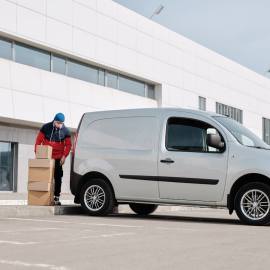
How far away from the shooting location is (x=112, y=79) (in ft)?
105

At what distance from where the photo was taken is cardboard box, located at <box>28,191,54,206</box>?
11.8 metres

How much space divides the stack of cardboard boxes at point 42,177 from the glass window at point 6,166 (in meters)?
14.2

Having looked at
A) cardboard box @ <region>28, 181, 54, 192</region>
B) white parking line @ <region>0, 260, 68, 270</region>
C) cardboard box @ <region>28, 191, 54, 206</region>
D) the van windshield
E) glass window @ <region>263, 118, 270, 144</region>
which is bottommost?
white parking line @ <region>0, 260, 68, 270</region>

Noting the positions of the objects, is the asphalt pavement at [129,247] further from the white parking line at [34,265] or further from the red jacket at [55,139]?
the red jacket at [55,139]

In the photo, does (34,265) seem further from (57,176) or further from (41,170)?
(57,176)

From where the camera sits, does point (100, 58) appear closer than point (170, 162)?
No

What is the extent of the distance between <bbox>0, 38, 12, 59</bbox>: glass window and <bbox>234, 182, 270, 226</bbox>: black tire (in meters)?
16.7

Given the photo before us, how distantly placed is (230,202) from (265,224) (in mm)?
668

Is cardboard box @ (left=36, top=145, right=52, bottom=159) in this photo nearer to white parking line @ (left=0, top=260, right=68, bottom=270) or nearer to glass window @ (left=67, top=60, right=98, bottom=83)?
white parking line @ (left=0, top=260, right=68, bottom=270)

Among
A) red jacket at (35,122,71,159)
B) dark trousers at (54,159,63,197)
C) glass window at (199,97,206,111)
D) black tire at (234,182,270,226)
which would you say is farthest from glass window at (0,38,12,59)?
glass window at (199,97,206,111)

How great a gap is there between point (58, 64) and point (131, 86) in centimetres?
650

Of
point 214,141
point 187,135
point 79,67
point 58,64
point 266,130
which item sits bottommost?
point 214,141

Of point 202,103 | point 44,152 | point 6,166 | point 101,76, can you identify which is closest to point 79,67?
point 101,76

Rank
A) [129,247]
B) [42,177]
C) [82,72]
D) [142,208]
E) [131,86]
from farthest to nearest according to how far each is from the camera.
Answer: [131,86] → [82,72] → [142,208] → [42,177] → [129,247]
